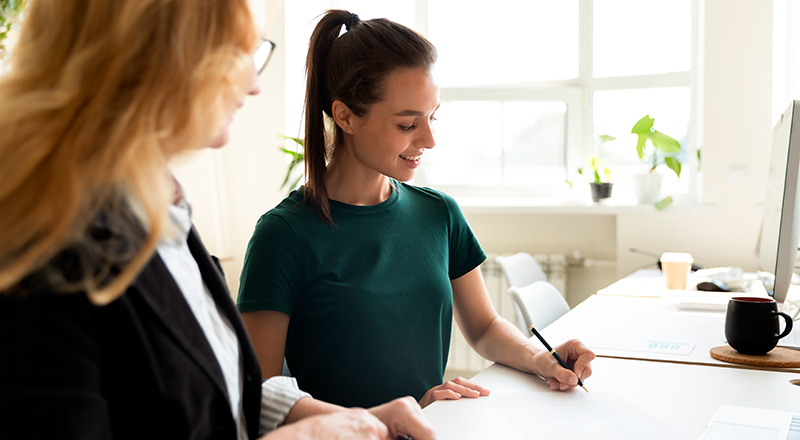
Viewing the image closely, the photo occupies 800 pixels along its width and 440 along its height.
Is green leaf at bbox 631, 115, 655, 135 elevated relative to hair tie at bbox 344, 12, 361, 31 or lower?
lower

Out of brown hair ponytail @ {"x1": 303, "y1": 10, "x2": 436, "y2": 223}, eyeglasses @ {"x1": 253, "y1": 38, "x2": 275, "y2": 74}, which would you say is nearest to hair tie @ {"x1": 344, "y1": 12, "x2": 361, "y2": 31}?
brown hair ponytail @ {"x1": 303, "y1": 10, "x2": 436, "y2": 223}

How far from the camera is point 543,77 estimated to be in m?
3.73

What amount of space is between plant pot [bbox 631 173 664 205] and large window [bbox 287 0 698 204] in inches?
5.9

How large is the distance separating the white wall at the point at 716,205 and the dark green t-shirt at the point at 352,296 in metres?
2.00

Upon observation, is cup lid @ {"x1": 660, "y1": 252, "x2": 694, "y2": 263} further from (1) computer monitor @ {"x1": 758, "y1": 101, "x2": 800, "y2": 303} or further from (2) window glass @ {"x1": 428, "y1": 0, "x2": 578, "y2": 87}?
(2) window glass @ {"x1": 428, "y1": 0, "x2": 578, "y2": 87}

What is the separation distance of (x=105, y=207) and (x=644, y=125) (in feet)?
9.78

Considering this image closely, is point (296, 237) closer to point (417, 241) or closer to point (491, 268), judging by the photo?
point (417, 241)

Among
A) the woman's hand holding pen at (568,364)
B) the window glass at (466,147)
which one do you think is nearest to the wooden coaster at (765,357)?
the woman's hand holding pen at (568,364)

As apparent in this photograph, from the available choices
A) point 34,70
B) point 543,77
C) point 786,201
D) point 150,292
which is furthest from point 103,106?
point 543,77

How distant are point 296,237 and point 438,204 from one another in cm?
40

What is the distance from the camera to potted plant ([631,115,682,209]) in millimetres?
3234

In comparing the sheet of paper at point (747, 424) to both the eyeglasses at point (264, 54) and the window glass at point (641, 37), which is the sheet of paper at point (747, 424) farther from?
the window glass at point (641, 37)

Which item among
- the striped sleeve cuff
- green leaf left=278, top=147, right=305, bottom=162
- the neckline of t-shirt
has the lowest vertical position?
the striped sleeve cuff

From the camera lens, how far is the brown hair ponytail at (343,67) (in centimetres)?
151
